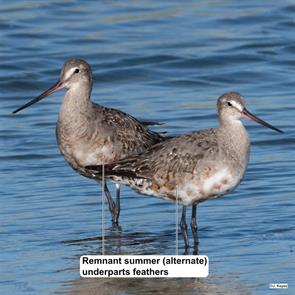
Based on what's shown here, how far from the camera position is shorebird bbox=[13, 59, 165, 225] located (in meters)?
11.9

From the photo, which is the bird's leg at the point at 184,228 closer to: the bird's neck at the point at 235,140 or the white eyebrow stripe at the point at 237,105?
the bird's neck at the point at 235,140

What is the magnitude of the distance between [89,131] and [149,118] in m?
4.38

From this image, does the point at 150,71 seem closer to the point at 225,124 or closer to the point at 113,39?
the point at 113,39

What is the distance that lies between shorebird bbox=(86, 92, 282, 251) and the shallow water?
1.46ft

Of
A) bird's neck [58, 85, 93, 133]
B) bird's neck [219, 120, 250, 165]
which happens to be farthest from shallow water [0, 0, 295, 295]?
bird's neck [58, 85, 93, 133]

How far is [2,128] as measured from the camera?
16.1 m

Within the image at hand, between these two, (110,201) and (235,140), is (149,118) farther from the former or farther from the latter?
(235,140)

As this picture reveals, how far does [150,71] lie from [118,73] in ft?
1.73

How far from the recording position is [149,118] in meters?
16.3

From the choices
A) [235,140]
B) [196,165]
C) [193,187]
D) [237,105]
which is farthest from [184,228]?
[237,105]

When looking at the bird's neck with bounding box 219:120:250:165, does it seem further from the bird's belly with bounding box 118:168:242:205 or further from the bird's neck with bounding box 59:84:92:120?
the bird's neck with bounding box 59:84:92:120

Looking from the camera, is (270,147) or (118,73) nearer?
(270,147)

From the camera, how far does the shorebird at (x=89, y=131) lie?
11.9 m

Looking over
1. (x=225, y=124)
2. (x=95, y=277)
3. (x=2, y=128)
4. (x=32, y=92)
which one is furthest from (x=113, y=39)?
(x=95, y=277)
